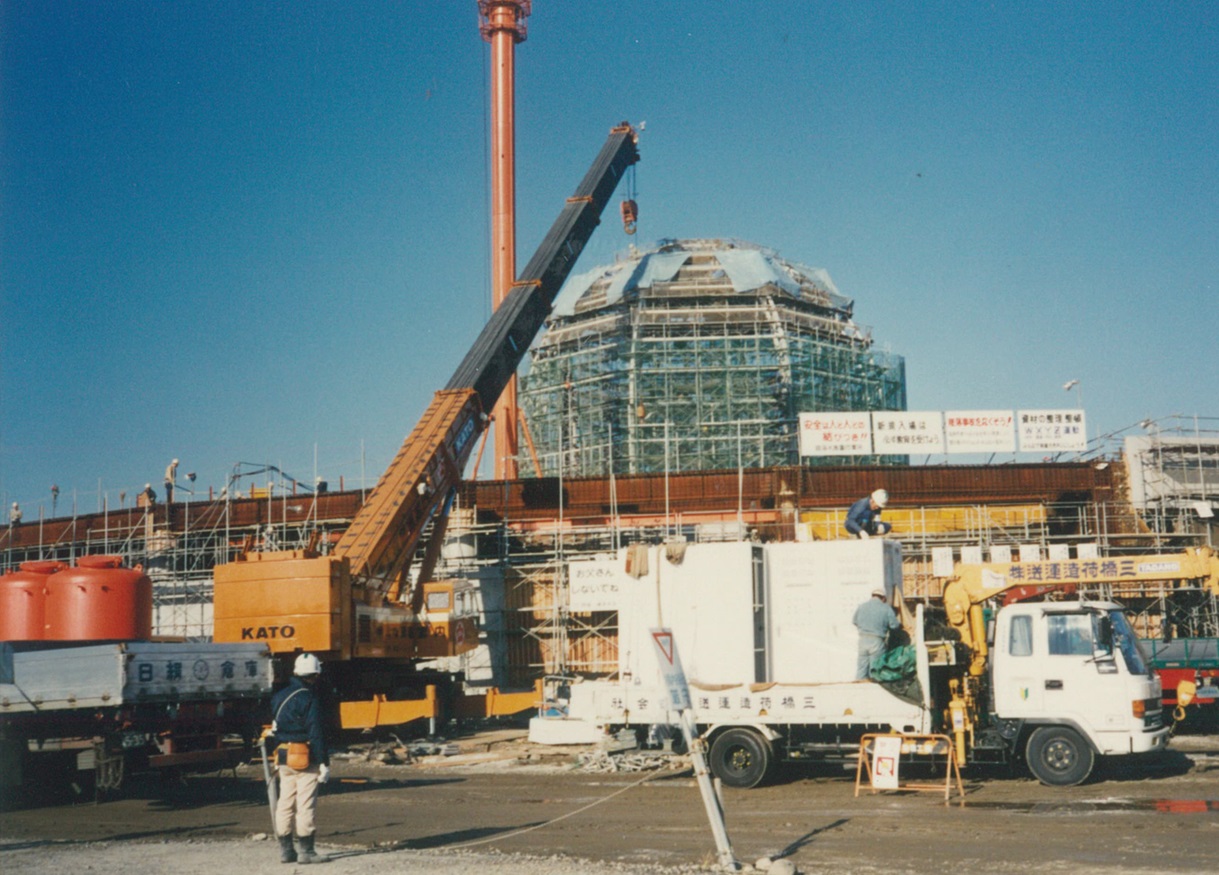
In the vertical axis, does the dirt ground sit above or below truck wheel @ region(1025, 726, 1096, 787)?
below

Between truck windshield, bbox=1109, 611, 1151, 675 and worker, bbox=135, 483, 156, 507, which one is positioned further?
worker, bbox=135, 483, 156, 507

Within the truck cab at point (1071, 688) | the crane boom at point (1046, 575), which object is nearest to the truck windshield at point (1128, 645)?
the truck cab at point (1071, 688)

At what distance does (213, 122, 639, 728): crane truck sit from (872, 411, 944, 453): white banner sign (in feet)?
39.9

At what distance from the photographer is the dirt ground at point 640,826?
1152 cm

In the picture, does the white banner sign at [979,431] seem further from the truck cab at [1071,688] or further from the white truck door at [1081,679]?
the white truck door at [1081,679]

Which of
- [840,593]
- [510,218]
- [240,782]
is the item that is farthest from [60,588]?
[510,218]

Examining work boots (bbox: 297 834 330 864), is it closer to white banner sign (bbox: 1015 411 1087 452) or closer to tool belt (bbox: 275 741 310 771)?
tool belt (bbox: 275 741 310 771)

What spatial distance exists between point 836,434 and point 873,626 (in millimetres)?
25487

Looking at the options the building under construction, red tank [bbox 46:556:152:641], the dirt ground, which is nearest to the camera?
the dirt ground

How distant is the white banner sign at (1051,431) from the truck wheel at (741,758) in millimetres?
28072

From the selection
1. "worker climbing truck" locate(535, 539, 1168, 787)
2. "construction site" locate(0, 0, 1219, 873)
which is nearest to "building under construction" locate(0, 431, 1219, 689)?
"construction site" locate(0, 0, 1219, 873)

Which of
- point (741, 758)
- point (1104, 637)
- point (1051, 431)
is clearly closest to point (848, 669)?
point (741, 758)

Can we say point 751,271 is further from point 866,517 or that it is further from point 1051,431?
point 866,517

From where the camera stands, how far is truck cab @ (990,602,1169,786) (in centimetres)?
1588
